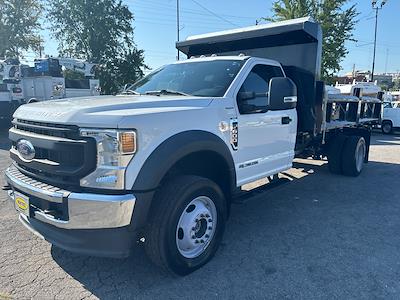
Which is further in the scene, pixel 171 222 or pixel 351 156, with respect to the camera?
pixel 351 156

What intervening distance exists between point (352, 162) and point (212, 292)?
5230 millimetres

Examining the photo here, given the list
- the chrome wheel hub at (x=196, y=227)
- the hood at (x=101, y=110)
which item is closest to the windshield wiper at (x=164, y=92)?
the hood at (x=101, y=110)

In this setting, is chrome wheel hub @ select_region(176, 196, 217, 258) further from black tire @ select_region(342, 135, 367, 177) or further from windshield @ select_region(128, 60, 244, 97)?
black tire @ select_region(342, 135, 367, 177)

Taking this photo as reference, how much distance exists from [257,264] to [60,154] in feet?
6.98

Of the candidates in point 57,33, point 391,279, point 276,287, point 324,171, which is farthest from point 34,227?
point 57,33

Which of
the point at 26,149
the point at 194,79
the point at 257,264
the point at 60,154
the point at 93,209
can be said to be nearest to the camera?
the point at 93,209

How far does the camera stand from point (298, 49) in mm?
5770

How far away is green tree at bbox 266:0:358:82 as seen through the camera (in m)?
20.0

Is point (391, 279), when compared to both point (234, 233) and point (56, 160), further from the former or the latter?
point (56, 160)

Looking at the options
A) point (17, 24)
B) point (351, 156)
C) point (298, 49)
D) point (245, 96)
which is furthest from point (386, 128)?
point (17, 24)

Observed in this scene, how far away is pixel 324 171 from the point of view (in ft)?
25.9

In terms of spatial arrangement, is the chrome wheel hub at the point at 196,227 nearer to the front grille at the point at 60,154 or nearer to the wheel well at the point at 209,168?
the wheel well at the point at 209,168

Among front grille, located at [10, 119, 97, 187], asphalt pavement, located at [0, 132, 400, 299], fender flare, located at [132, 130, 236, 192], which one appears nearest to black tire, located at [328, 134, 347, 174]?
asphalt pavement, located at [0, 132, 400, 299]

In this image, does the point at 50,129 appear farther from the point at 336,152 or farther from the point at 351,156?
the point at 351,156
